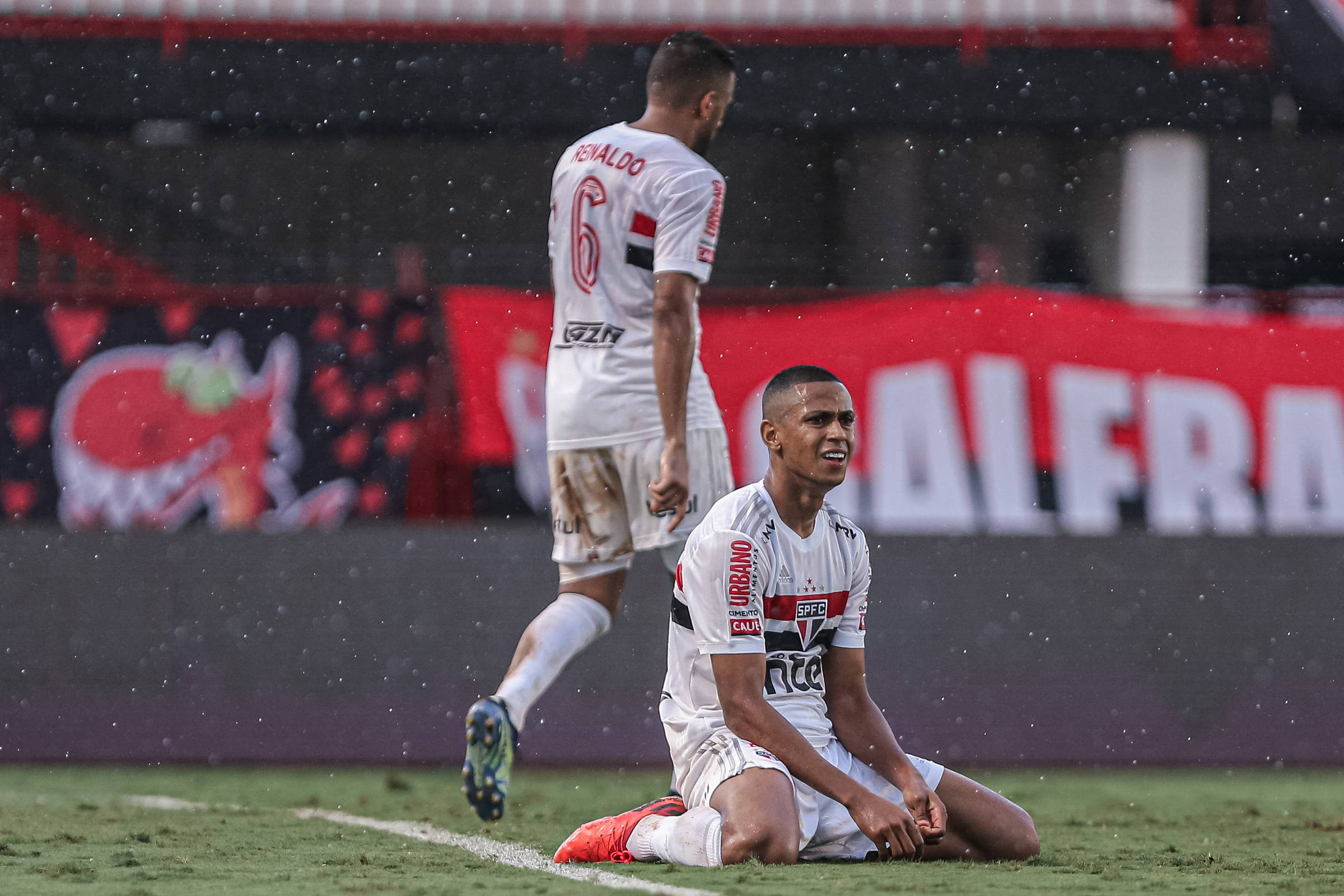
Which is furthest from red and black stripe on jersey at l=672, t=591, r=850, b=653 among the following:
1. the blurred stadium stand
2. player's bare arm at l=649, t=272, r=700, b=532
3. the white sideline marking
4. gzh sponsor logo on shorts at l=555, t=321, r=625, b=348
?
the blurred stadium stand

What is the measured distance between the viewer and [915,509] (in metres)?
8.17

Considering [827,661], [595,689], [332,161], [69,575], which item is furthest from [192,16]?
[827,661]

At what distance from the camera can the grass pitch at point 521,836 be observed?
13.1ft

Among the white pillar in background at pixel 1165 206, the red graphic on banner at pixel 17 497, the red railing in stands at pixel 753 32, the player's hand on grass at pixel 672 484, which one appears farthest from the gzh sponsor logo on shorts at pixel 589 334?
the white pillar in background at pixel 1165 206

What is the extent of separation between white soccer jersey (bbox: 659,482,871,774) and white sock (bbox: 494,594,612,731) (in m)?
0.29

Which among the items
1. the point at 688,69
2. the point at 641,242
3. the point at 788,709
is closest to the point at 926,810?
the point at 788,709

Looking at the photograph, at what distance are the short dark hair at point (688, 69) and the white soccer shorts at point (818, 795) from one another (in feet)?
6.20

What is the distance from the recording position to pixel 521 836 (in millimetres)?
5227

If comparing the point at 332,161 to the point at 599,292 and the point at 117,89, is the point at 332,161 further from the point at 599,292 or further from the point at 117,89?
the point at 599,292

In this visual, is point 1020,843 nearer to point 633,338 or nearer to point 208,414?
point 633,338

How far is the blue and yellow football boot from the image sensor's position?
414cm

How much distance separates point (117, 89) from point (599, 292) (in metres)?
7.62

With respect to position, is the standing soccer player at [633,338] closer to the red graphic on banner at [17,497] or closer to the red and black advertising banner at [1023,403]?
the red and black advertising banner at [1023,403]

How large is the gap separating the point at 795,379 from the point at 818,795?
1.07 meters
